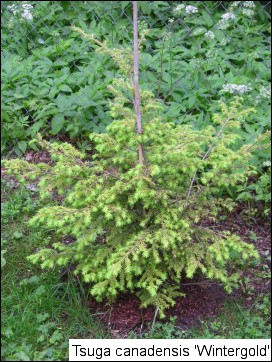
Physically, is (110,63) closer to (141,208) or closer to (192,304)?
(141,208)

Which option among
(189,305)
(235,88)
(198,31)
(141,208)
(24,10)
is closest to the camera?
(141,208)

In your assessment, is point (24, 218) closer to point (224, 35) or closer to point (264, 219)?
point (264, 219)

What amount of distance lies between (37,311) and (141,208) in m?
0.79

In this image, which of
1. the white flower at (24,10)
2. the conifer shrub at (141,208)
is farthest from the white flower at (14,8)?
the conifer shrub at (141,208)

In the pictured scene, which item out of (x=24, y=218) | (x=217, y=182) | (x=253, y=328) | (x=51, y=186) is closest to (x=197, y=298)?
(x=253, y=328)

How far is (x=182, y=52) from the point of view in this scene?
4.75 meters

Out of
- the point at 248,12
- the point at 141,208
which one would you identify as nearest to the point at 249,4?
the point at 248,12

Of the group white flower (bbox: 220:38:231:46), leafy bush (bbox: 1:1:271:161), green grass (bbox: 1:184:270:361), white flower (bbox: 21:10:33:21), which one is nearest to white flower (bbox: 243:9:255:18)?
leafy bush (bbox: 1:1:271:161)

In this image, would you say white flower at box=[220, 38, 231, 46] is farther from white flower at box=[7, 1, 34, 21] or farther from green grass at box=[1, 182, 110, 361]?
green grass at box=[1, 182, 110, 361]

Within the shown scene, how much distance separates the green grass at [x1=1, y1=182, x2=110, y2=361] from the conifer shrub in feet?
0.62

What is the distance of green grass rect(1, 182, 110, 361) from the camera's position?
3086mm

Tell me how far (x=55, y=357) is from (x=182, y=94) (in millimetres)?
2255

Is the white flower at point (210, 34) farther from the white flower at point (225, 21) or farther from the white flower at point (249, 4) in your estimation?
the white flower at point (249, 4)

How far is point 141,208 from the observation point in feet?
10.7
